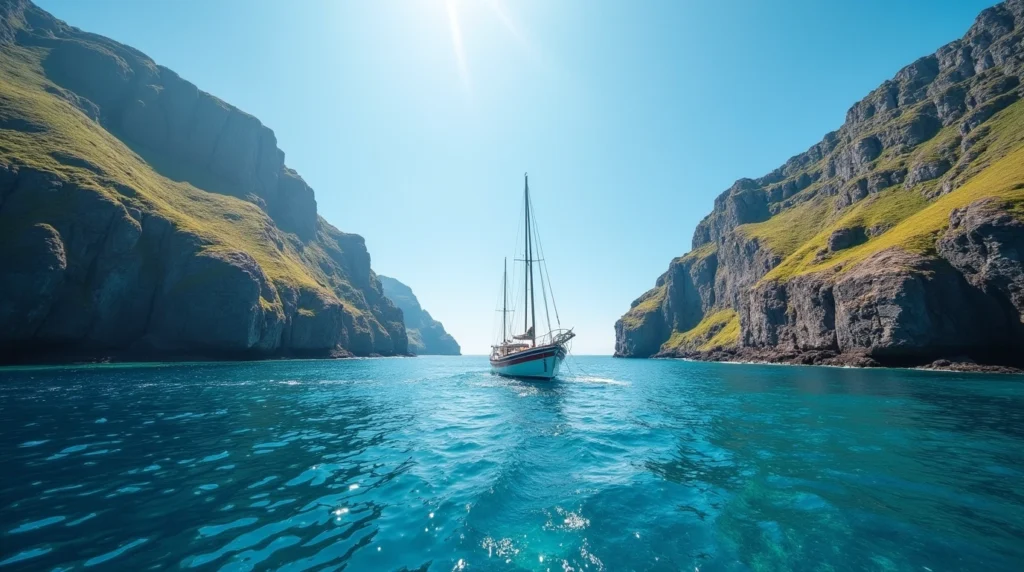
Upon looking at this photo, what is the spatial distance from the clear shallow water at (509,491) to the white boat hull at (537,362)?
1952 centimetres

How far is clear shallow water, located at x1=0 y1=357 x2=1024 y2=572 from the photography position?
6848 mm

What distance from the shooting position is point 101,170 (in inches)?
3145

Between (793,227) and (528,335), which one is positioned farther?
(793,227)

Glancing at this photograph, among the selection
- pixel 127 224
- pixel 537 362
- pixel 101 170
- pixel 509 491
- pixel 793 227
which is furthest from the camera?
pixel 793 227

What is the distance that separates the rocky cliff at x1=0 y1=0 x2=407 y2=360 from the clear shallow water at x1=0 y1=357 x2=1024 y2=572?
2351 inches

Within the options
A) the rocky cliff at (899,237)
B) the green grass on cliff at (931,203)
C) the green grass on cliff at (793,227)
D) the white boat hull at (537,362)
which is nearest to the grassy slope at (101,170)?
the white boat hull at (537,362)

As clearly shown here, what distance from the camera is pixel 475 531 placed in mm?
7797

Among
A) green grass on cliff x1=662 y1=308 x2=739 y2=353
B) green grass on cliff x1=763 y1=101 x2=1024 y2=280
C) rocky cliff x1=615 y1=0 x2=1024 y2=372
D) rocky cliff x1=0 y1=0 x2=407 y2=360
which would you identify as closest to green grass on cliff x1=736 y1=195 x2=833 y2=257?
rocky cliff x1=615 y1=0 x2=1024 y2=372

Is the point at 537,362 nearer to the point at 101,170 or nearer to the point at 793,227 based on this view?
the point at 101,170

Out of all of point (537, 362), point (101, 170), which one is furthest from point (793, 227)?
point (101, 170)

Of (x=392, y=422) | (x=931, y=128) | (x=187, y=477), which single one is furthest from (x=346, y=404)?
(x=931, y=128)

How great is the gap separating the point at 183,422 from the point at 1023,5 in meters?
237

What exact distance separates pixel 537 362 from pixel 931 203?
116859 millimetres

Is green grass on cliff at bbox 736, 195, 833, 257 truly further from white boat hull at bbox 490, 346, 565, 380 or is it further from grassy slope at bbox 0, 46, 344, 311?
grassy slope at bbox 0, 46, 344, 311
